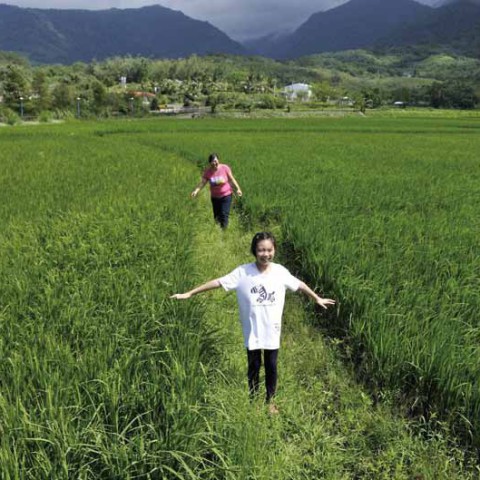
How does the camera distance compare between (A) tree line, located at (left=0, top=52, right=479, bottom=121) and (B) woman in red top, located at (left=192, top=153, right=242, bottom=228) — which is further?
(A) tree line, located at (left=0, top=52, right=479, bottom=121)

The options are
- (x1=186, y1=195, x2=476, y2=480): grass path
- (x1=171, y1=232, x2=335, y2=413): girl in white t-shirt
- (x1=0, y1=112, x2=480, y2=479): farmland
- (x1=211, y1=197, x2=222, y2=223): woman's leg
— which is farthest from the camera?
(x1=211, y1=197, x2=222, y2=223): woman's leg

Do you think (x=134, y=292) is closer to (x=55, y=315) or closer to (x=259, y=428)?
(x=55, y=315)

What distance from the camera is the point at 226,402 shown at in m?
2.71

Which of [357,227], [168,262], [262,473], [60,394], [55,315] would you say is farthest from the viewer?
[357,227]

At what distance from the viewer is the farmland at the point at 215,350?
2215 millimetres

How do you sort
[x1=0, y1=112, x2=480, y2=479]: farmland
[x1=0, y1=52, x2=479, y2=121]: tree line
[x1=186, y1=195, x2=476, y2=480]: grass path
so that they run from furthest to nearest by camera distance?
1. [x1=0, y1=52, x2=479, y2=121]: tree line
2. [x1=186, y1=195, x2=476, y2=480]: grass path
3. [x1=0, y1=112, x2=480, y2=479]: farmland

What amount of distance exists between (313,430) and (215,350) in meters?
1.00

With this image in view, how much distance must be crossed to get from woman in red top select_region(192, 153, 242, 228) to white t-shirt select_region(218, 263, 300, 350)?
4.15m

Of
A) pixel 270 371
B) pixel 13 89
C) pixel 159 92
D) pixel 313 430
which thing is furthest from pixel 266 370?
pixel 159 92

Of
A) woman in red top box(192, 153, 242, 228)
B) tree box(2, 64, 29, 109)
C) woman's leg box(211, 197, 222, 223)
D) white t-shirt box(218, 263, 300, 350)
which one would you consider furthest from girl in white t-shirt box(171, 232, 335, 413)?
tree box(2, 64, 29, 109)

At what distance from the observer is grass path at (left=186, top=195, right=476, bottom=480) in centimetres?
236

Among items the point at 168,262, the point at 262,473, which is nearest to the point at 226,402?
the point at 262,473

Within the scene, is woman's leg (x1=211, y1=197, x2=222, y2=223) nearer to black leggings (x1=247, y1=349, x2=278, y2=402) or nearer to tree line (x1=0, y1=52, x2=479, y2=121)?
black leggings (x1=247, y1=349, x2=278, y2=402)

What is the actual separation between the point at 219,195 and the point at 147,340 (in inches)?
172
